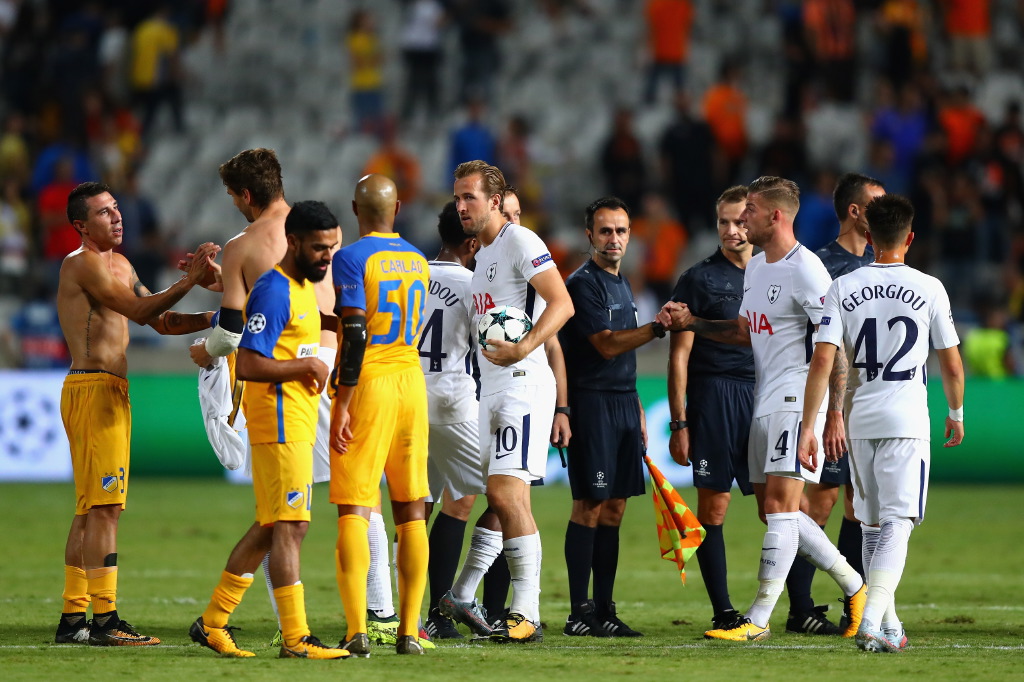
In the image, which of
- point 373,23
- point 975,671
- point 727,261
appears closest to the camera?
point 975,671

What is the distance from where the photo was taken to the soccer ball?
24.6ft

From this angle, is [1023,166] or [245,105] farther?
[245,105]

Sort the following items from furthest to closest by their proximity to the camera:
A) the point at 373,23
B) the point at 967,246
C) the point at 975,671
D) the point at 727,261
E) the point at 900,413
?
the point at 373,23
the point at 967,246
the point at 727,261
the point at 900,413
the point at 975,671

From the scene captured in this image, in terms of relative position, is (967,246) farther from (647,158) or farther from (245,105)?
(245,105)

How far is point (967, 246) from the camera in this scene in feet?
61.1

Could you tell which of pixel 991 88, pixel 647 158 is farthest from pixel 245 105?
pixel 991 88

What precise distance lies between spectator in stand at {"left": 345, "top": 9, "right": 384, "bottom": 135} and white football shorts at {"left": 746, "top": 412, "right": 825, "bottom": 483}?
55.1ft

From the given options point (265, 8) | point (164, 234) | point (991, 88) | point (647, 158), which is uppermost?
point (265, 8)

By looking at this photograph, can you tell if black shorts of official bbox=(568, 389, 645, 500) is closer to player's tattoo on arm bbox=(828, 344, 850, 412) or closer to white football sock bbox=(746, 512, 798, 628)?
white football sock bbox=(746, 512, 798, 628)

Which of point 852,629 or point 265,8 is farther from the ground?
point 265,8

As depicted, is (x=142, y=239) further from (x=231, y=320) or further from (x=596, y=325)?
(x=231, y=320)

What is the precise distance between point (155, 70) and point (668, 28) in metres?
8.50

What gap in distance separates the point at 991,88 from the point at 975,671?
17.9 m

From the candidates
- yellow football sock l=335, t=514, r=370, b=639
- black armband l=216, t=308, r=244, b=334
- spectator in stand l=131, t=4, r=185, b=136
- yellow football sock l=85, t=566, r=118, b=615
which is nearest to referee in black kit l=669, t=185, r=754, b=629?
yellow football sock l=335, t=514, r=370, b=639
